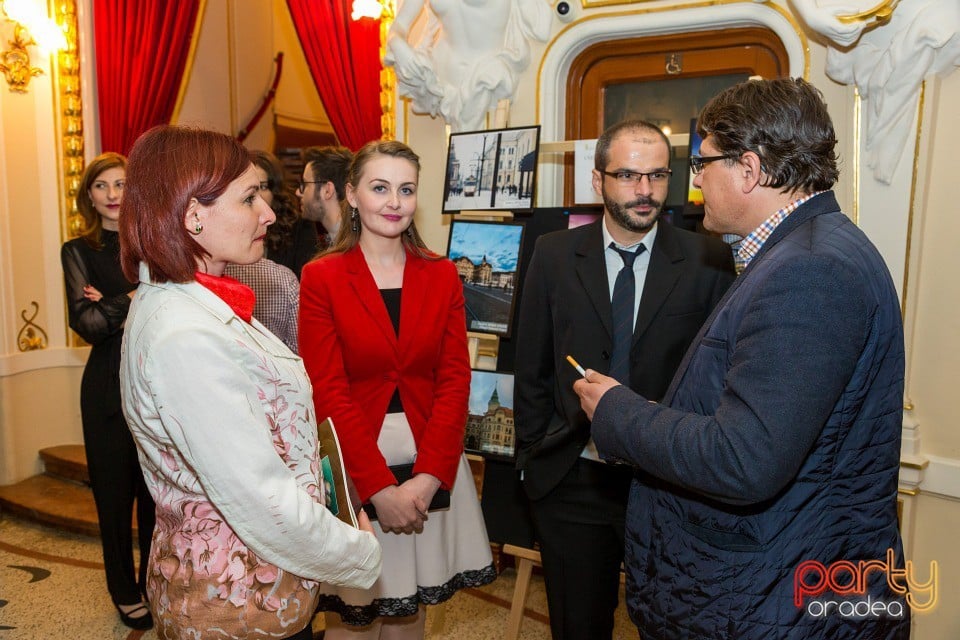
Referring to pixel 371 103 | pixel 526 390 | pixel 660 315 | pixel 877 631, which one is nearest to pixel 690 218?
pixel 660 315

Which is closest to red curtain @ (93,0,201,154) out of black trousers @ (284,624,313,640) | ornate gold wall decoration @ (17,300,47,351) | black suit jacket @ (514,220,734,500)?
ornate gold wall decoration @ (17,300,47,351)

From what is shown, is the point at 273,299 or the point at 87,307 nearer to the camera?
the point at 273,299

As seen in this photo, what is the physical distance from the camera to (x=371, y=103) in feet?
15.3

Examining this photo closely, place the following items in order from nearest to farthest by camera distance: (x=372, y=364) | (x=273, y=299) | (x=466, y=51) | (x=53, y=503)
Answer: (x=372, y=364), (x=273, y=299), (x=466, y=51), (x=53, y=503)

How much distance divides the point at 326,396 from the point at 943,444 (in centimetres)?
249

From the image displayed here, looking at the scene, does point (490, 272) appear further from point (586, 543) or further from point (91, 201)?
point (91, 201)

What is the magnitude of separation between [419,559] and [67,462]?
12.1 ft

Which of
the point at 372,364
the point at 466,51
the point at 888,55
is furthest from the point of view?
the point at 466,51

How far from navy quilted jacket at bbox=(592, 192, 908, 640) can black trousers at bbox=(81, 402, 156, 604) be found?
8.21 ft

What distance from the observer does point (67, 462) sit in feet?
16.1

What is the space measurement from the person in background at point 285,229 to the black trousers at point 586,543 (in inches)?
70.1

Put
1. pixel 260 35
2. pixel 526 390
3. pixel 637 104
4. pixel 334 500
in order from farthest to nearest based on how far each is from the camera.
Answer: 1. pixel 260 35
2. pixel 637 104
3. pixel 526 390
4. pixel 334 500

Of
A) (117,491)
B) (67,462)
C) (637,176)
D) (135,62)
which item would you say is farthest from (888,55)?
(67,462)

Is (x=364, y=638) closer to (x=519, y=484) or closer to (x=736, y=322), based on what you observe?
(x=519, y=484)
